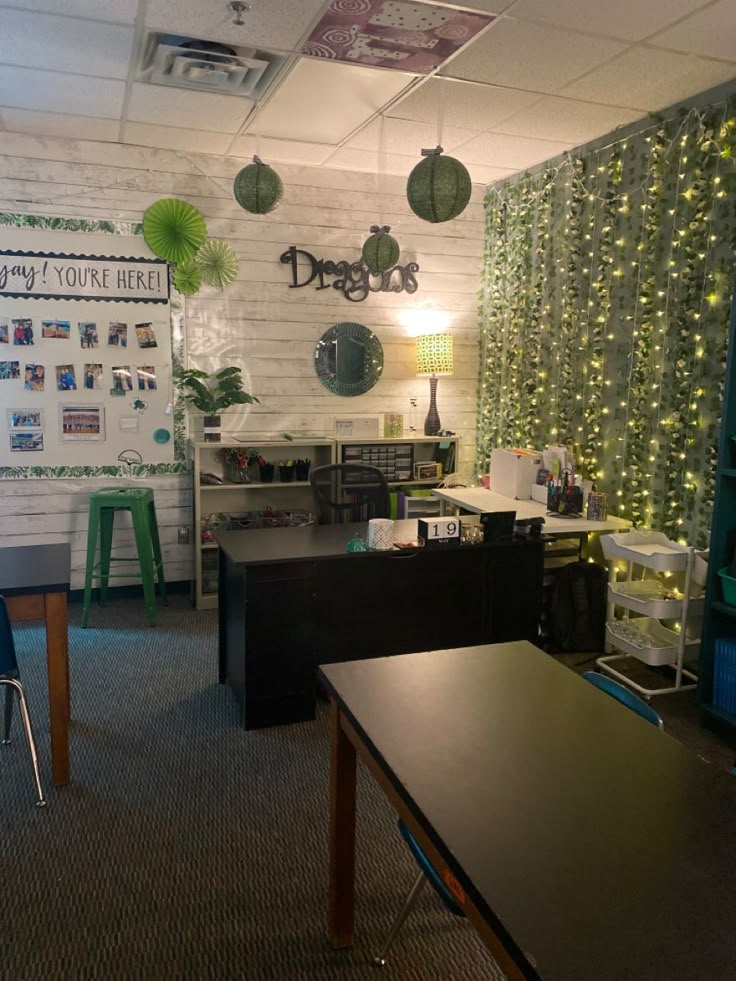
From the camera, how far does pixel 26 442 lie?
16.2ft

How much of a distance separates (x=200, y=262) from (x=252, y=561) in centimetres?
276

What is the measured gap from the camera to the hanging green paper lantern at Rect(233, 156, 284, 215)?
3633 mm

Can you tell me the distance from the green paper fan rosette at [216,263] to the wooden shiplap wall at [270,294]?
7cm

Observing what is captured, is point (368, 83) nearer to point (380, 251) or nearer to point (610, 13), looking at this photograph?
point (380, 251)

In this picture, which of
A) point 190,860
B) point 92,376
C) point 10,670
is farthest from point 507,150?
point 190,860

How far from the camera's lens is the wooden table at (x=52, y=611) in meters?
2.70

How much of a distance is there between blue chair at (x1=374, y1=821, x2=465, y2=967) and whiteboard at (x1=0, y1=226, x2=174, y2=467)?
3.78 metres

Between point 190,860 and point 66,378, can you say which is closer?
point 190,860

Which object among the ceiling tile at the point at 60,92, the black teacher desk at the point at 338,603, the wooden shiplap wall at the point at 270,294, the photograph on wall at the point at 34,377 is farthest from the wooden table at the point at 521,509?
the ceiling tile at the point at 60,92

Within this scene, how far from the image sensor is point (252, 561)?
10.3ft

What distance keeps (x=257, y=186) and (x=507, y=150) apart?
6.40 ft

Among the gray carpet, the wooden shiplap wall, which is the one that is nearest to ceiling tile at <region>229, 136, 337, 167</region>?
the wooden shiplap wall

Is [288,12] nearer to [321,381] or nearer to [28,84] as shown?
[28,84]

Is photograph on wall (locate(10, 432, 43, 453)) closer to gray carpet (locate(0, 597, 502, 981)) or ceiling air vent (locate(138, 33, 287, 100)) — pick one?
gray carpet (locate(0, 597, 502, 981))
